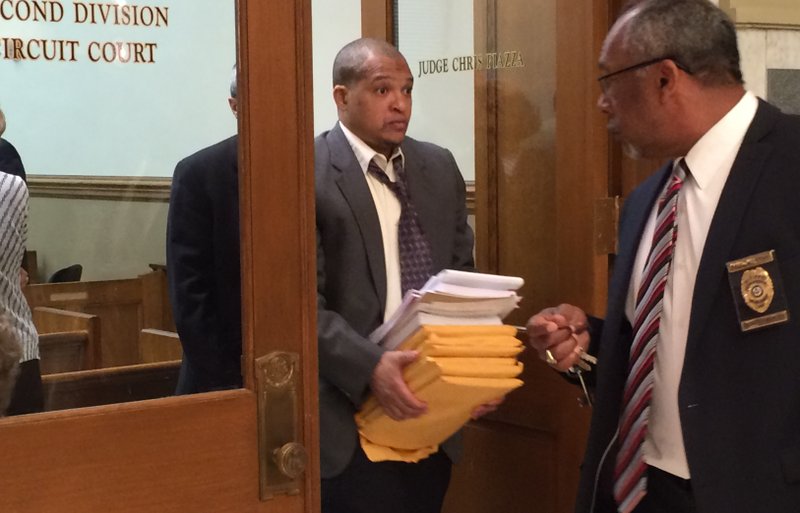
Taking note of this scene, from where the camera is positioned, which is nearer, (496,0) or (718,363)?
→ (718,363)

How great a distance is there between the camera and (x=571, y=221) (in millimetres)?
2350

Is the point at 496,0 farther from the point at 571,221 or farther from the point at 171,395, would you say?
the point at 171,395

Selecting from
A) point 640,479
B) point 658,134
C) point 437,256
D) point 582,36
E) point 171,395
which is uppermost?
point 582,36

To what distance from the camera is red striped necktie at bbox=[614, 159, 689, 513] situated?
1.68m

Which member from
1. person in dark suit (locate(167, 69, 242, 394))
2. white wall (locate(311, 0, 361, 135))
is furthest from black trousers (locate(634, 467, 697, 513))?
white wall (locate(311, 0, 361, 135))

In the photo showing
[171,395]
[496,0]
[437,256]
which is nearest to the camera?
[171,395]

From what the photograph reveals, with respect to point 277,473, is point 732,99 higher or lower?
higher

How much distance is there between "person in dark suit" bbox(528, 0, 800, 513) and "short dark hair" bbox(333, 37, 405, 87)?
0.63 metres

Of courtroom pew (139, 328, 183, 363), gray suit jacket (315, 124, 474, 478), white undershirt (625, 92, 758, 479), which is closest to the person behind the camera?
courtroom pew (139, 328, 183, 363)

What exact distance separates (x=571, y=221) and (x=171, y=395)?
49.0 inches

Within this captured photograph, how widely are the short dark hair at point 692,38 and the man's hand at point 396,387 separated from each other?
673mm

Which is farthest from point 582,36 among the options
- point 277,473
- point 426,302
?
point 277,473

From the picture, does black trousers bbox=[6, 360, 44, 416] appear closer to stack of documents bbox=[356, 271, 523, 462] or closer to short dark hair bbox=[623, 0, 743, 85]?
stack of documents bbox=[356, 271, 523, 462]

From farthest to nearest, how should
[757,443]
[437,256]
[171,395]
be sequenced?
[437,256], [757,443], [171,395]
